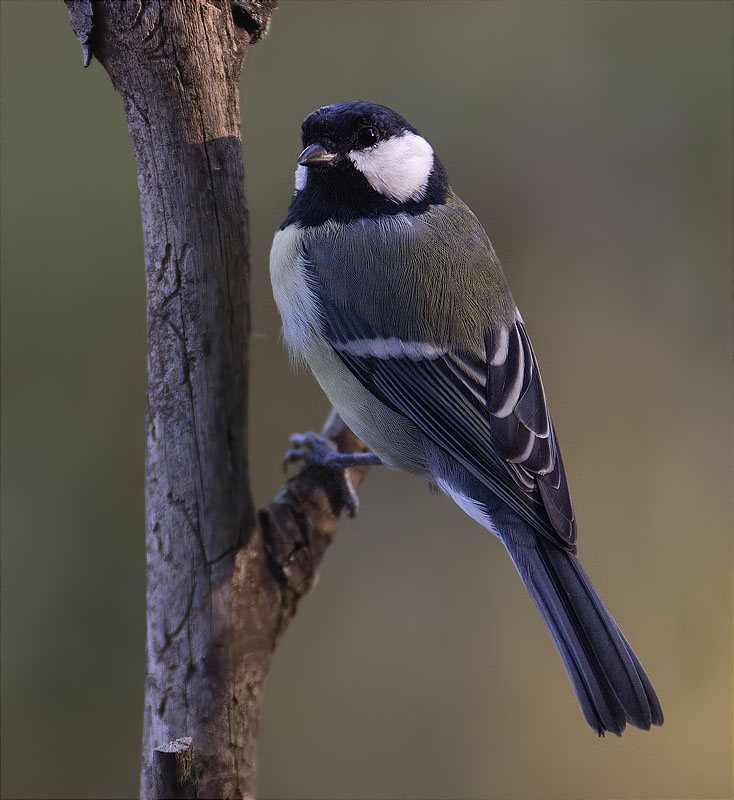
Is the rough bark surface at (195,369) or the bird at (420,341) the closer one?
the rough bark surface at (195,369)

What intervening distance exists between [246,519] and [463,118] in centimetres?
98

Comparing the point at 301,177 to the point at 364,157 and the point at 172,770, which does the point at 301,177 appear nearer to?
the point at 364,157

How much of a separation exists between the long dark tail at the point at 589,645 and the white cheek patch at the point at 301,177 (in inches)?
24.7

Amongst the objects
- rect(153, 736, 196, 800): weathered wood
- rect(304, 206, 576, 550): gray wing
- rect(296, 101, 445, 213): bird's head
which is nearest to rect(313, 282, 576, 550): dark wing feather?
rect(304, 206, 576, 550): gray wing

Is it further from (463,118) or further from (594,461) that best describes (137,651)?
(463,118)

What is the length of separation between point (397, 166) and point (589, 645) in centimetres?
71

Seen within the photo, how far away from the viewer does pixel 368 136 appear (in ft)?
3.48

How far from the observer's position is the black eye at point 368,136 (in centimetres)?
105

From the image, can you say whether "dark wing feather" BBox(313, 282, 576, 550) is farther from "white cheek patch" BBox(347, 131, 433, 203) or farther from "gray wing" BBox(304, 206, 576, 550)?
"white cheek patch" BBox(347, 131, 433, 203)

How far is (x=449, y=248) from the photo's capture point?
3.51 feet

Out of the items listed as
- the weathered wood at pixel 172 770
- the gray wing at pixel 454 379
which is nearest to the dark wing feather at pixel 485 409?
the gray wing at pixel 454 379

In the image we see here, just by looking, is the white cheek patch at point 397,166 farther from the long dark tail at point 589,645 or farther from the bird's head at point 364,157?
the long dark tail at point 589,645

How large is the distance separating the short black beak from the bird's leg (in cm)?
46

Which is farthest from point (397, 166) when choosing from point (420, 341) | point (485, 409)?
point (485, 409)
